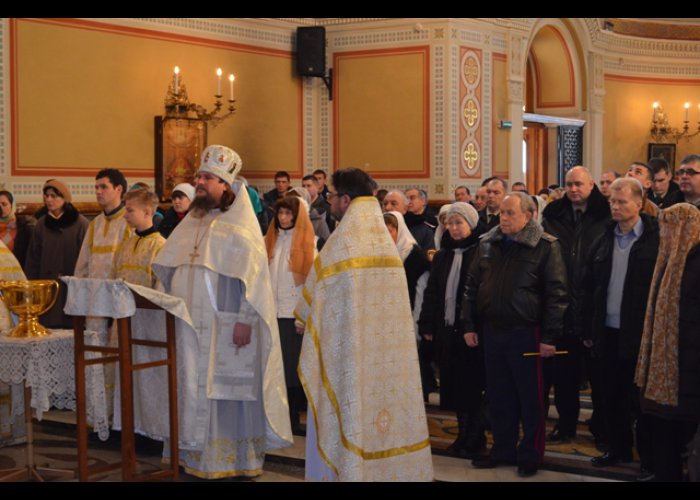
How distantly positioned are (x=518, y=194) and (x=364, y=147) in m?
8.52

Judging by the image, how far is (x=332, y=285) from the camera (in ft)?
15.8

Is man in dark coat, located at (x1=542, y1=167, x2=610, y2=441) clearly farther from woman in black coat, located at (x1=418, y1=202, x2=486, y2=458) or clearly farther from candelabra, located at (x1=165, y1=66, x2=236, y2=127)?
candelabra, located at (x1=165, y1=66, x2=236, y2=127)

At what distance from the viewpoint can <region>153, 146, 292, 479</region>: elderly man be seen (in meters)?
5.46

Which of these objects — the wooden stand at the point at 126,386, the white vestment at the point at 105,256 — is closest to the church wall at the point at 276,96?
the white vestment at the point at 105,256

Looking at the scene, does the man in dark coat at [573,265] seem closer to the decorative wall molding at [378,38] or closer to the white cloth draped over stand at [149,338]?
the white cloth draped over stand at [149,338]

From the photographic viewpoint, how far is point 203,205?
5.64m

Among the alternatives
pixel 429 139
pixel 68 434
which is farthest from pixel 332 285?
pixel 429 139

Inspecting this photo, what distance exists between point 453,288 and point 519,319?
0.75 meters

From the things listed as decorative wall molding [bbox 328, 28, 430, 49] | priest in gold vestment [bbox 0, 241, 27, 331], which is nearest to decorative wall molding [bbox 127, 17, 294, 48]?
decorative wall molding [bbox 328, 28, 430, 49]

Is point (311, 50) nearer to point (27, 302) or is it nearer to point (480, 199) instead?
point (480, 199)

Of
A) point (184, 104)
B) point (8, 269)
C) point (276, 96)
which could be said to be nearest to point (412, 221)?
point (8, 269)

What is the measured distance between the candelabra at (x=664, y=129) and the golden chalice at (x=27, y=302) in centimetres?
1569

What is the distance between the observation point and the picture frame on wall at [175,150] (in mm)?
11844

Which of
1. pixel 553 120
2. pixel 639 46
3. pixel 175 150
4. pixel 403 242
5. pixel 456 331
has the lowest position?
pixel 456 331
